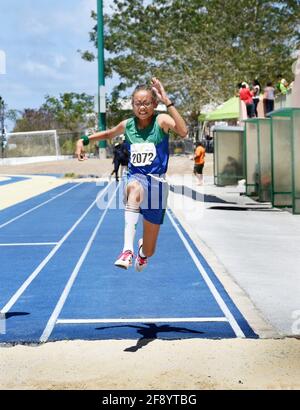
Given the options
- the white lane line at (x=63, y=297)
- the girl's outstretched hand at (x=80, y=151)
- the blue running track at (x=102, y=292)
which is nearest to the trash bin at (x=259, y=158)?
the blue running track at (x=102, y=292)

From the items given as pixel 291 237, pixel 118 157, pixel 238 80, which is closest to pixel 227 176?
pixel 118 157

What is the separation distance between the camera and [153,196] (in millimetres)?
6453

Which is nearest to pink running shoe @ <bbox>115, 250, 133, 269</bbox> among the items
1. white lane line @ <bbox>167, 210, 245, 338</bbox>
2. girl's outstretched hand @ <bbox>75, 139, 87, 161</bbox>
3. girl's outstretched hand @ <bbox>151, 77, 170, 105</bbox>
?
girl's outstretched hand @ <bbox>75, 139, 87, 161</bbox>

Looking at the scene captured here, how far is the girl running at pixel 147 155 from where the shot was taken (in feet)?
20.6

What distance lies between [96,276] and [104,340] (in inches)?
150

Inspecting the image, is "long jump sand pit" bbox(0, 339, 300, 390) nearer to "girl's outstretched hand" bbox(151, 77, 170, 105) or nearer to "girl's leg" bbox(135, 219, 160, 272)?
"girl's leg" bbox(135, 219, 160, 272)

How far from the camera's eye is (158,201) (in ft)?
21.2

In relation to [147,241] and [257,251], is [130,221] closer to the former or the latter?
[147,241]

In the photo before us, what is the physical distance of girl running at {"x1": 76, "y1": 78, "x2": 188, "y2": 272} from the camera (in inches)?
247

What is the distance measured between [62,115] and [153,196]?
229ft

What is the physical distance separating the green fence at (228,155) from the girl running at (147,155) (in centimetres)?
2344

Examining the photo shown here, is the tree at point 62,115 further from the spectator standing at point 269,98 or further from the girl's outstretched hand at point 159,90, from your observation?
the girl's outstretched hand at point 159,90
